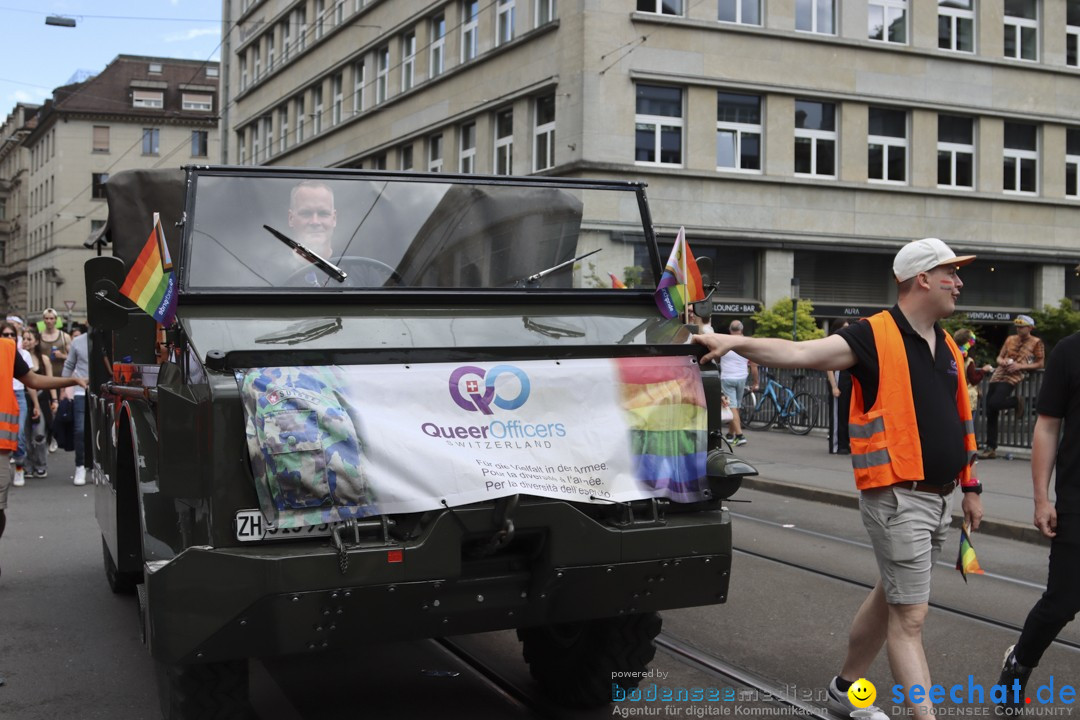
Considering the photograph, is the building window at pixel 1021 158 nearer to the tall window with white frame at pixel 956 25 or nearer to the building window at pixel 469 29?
the tall window with white frame at pixel 956 25

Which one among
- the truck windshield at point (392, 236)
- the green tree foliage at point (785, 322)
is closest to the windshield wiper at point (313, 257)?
the truck windshield at point (392, 236)

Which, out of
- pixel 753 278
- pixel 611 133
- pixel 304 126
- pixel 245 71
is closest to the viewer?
pixel 611 133

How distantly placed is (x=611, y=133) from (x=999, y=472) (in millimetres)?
15489

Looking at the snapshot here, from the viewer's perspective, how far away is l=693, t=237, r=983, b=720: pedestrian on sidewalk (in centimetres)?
411

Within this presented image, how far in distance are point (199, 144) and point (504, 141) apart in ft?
183

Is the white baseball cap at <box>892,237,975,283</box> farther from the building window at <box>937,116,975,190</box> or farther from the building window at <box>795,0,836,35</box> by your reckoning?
the building window at <box>937,116,975,190</box>

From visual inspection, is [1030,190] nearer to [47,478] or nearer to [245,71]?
[47,478]

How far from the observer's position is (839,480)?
1262 centimetres

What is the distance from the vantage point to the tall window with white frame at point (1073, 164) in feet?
105

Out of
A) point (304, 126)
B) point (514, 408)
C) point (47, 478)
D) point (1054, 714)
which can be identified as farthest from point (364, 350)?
point (304, 126)

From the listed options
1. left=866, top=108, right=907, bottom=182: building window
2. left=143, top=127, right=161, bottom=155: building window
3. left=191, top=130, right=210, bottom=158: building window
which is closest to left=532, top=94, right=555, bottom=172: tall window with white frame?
left=866, top=108, right=907, bottom=182: building window

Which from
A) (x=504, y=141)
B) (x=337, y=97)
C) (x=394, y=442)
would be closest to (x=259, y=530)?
(x=394, y=442)

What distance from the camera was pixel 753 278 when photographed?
29000 millimetres

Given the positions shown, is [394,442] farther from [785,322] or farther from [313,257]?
[785,322]
